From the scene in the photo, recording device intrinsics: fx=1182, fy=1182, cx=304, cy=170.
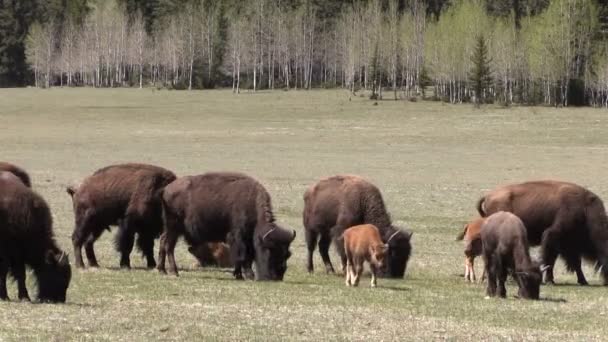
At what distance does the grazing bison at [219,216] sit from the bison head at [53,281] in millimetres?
4452

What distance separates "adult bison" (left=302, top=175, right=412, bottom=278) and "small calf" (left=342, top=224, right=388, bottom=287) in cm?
155

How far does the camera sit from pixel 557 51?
110312mm

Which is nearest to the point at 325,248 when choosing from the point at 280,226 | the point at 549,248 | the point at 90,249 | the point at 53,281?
the point at 280,226

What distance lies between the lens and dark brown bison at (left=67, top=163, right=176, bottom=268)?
67.8 ft

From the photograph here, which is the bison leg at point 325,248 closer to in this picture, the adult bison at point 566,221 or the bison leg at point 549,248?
the adult bison at point 566,221

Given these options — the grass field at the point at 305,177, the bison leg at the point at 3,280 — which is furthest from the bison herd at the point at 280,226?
the bison leg at the point at 3,280

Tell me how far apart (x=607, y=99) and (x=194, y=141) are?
5205cm

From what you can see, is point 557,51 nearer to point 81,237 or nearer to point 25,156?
point 25,156

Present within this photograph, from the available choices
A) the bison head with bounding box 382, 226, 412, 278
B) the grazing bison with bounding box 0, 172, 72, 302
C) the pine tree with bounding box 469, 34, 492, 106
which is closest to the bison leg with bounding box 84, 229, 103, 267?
the bison head with bounding box 382, 226, 412, 278

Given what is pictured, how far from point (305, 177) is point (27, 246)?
29362mm

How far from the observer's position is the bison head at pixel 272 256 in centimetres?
1941

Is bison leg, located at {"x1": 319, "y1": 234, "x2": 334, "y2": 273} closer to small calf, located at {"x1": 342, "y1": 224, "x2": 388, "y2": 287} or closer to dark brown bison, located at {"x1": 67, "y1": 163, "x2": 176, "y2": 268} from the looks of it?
small calf, located at {"x1": 342, "y1": 224, "x2": 388, "y2": 287}

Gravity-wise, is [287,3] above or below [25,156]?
above

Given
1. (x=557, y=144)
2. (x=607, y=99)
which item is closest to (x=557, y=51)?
(x=607, y=99)
